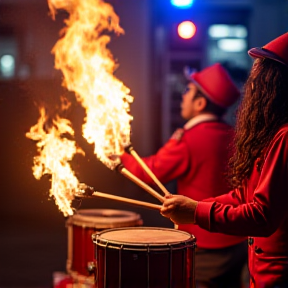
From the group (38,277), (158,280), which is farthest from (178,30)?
(158,280)

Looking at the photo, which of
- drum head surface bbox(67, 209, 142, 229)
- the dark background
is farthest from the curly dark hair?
the dark background

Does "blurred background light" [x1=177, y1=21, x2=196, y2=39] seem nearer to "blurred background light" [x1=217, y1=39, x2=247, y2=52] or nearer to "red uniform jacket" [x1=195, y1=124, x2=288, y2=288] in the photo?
"blurred background light" [x1=217, y1=39, x2=247, y2=52]

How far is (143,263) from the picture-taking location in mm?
3533

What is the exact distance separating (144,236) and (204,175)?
1.55 metres

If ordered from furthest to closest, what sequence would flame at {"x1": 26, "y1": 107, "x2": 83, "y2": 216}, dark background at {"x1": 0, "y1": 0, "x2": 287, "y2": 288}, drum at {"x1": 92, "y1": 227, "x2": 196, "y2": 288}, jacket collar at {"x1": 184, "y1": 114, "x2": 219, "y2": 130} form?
dark background at {"x1": 0, "y1": 0, "x2": 287, "y2": 288}
jacket collar at {"x1": 184, "y1": 114, "x2": 219, "y2": 130}
flame at {"x1": 26, "y1": 107, "x2": 83, "y2": 216}
drum at {"x1": 92, "y1": 227, "x2": 196, "y2": 288}

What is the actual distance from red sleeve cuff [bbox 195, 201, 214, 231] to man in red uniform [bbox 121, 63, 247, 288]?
1.74 meters

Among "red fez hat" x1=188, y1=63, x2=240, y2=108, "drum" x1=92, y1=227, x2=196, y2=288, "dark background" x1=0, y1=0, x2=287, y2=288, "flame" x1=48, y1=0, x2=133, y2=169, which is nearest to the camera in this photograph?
"drum" x1=92, y1=227, x2=196, y2=288

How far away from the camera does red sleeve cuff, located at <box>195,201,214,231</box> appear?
335 cm

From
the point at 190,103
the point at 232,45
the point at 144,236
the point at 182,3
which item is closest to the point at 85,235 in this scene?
the point at 190,103

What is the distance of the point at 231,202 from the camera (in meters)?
3.86

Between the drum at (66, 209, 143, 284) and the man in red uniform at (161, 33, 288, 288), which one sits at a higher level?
the man in red uniform at (161, 33, 288, 288)

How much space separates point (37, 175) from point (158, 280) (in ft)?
4.63

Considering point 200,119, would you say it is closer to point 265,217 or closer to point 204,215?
point 204,215

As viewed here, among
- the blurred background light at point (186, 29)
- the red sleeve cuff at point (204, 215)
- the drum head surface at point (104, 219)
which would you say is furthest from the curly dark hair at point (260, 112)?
the blurred background light at point (186, 29)
